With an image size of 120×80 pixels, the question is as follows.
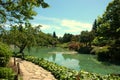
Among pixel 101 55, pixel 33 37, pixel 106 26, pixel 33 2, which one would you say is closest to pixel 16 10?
pixel 33 2

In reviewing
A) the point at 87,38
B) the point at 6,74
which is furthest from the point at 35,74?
the point at 87,38

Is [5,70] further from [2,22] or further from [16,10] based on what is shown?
[16,10]

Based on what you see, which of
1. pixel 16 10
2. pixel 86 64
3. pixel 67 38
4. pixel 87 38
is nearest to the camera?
pixel 16 10

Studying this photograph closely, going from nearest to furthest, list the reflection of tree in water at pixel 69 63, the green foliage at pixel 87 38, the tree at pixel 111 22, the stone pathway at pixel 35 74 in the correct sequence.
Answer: the stone pathway at pixel 35 74, the tree at pixel 111 22, the reflection of tree in water at pixel 69 63, the green foliage at pixel 87 38

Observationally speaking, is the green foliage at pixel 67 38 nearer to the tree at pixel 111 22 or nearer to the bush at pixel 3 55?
the tree at pixel 111 22

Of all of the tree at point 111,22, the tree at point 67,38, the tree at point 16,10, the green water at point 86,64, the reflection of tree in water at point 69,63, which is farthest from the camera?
the tree at point 67,38

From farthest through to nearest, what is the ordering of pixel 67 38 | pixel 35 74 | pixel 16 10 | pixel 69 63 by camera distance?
pixel 67 38 < pixel 69 63 < pixel 35 74 < pixel 16 10

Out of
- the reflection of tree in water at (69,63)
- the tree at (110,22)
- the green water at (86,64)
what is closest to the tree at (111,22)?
Result: the tree at (110,22)

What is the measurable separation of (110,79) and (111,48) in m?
25.9

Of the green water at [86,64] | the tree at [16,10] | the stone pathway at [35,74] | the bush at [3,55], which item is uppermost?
the tree at [16,10]

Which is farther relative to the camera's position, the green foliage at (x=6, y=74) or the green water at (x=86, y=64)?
the green water at (x=86, y=64)

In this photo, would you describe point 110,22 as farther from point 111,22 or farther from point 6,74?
point 6,74

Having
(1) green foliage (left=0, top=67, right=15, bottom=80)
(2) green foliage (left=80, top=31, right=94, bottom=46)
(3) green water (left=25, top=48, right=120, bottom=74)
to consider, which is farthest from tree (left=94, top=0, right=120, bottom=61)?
(2) green foliage (left=80, top=31, right=94, bottom=46)

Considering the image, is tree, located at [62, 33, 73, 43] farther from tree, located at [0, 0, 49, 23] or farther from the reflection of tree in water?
tree, located at [0, 0, 49, 23]
